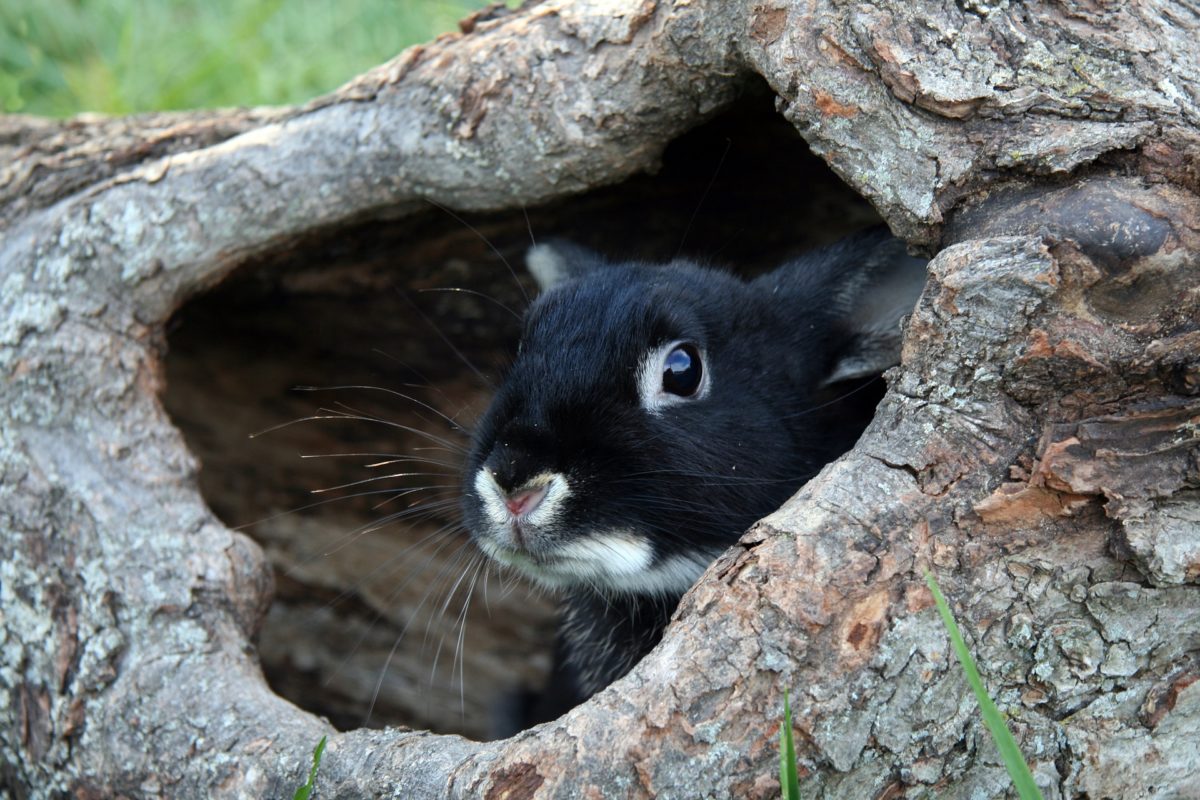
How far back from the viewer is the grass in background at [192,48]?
523 cm

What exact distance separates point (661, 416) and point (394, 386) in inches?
76.7

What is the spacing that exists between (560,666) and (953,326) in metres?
2.14

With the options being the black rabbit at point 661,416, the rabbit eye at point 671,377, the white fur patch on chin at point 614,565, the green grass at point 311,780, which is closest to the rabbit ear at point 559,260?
the black rabbit at point 661,416

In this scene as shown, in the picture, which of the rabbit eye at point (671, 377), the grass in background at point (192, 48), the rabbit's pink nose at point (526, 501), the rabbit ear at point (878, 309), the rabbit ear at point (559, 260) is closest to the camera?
the rabbit's pink nose at point (526, 501)

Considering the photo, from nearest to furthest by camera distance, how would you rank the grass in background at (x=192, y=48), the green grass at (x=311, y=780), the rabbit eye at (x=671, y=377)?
1. the green grass at (x=311, y=780)
2. the rabbit eye at (x=671, y=377)
3. the grass in background at (x=192, y=48)

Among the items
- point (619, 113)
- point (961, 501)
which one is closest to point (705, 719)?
point (961, 501)

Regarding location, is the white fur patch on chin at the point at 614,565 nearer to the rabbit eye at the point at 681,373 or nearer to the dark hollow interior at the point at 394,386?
the rabbit eye at the point at 681,373

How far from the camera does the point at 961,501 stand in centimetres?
227

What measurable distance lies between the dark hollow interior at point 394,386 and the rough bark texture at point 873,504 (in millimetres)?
629

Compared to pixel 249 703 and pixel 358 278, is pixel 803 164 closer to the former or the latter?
pixel 358 278

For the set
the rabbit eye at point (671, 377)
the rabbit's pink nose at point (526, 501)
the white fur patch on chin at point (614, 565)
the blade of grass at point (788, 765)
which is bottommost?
the blade of grass at point (788, 765)

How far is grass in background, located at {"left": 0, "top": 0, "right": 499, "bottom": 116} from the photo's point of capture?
5227mm

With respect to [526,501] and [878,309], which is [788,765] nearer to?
[526,501]

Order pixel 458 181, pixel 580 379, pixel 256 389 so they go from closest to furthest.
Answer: pixel 580 379, pixel 458 181, pixel 256 389
